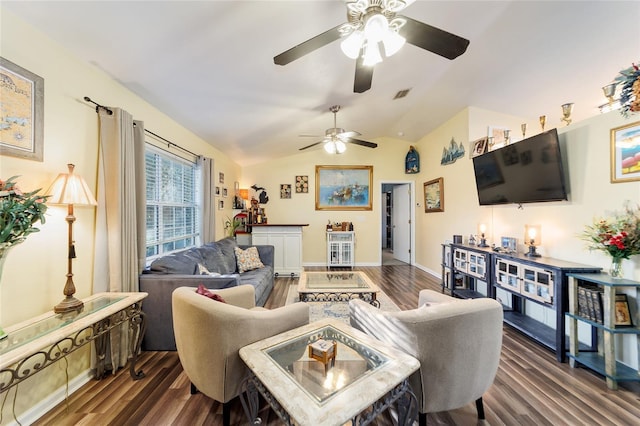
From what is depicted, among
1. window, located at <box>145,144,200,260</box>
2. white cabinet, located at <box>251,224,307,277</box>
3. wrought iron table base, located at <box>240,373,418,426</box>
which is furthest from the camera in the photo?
white cabinet, located at <box>251,224,307,277</box>

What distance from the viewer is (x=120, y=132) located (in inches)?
77.1

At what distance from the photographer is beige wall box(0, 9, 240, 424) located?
1375 millimetres

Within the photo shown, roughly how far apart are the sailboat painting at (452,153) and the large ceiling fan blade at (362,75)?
9.05 ft

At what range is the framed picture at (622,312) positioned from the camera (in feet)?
5.78

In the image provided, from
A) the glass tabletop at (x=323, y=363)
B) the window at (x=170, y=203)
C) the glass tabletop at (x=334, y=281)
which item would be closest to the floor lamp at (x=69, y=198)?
the window at (x=170, y=203)

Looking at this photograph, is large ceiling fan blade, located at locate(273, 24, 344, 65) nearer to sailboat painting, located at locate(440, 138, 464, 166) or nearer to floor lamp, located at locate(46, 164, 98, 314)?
floor lamp, located at locate(46, 164, 98, 314)

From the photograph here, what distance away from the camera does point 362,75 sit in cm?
184

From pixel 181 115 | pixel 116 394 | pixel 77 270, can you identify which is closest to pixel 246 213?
pixel 181 115

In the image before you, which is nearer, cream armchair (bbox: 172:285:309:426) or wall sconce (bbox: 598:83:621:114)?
cream armchair (bbox: 172:285:309:426)

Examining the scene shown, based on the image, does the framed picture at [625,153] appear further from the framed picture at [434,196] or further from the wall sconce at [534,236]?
the framed picture at [434,196]

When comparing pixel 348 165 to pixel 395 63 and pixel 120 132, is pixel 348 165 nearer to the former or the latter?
pixel 395 63

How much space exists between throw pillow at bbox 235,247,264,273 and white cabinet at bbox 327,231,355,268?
6.26ft

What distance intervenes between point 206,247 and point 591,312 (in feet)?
13.2

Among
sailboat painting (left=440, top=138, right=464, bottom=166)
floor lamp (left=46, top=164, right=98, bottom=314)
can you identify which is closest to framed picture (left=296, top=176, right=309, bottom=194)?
sailboat painting (left=440, top=138, right=464, bottom=166)
